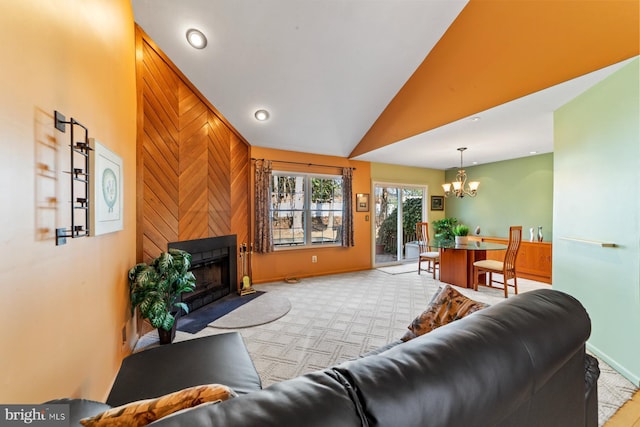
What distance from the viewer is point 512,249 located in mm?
3898

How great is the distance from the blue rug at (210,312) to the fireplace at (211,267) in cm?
8

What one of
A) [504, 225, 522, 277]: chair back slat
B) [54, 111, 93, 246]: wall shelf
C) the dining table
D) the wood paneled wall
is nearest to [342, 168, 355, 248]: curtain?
the dining table

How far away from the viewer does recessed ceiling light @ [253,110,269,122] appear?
3691mm

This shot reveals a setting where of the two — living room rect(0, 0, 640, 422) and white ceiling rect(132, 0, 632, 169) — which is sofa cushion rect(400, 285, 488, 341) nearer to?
living room rect(0, 0, 640, 422)

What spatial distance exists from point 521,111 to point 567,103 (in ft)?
1.23

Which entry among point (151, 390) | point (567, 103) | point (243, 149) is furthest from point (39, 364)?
point (567, 103)

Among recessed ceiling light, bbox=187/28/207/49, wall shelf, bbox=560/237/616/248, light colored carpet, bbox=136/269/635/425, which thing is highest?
recessed ceiling light, bbox=187/28/207/49

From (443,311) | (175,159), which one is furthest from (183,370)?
(175,159)

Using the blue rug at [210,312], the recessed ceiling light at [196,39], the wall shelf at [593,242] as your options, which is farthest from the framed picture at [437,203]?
the recessed ceiling light at [196,39]

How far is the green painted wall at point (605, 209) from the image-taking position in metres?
1.96

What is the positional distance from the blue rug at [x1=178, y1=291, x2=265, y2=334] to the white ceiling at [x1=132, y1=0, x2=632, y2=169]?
2591 millimetres

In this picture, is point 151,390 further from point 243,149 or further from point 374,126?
point 374,126

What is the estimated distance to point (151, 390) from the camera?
3.84 feet

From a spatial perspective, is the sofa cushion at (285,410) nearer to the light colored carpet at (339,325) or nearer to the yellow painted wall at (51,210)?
the yellow painted wall at (51,210)
